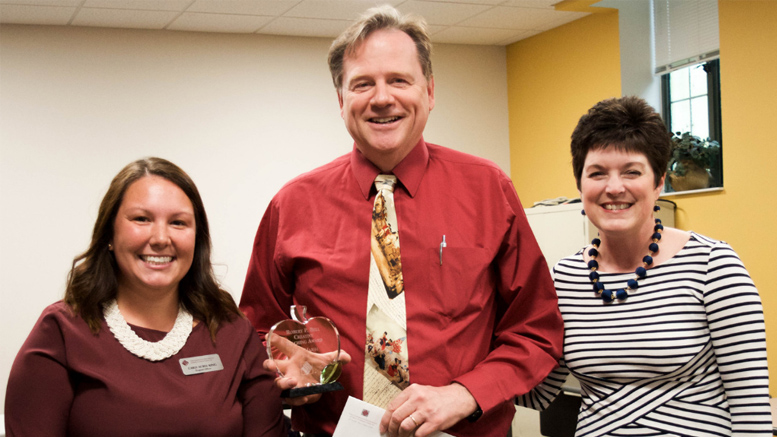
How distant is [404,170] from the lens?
1808 mm

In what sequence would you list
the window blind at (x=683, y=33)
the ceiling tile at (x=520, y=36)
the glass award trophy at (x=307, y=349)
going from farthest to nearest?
1. the ceiling tile at (x=520, y=36)
2. the window blind at (x=683, y=33)
3. the glass award trophy at (x=307, y=349)

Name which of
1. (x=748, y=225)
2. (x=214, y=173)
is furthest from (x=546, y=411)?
(x=214, y=173)

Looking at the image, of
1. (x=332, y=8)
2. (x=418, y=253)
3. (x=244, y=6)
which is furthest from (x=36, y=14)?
(x=418, y=253)

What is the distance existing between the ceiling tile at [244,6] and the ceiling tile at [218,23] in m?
0.12

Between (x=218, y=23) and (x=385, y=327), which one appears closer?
(x=385, y=327)

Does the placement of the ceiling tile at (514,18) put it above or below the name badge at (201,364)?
above

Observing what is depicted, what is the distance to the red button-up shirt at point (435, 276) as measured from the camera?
5.51ft

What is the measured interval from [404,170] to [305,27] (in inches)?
175

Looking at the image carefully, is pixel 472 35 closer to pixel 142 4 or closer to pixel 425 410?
pixel 142 4

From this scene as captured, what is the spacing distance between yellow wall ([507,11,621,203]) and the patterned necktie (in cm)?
443

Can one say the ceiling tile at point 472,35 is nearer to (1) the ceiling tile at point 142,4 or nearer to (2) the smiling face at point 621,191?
(1) the ceiling tile at point 142,4

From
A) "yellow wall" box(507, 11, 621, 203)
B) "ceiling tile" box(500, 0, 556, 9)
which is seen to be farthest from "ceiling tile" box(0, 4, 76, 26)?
"yellow wall" box(507, 11, 621, 203)

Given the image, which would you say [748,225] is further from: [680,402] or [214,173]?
[214,173]

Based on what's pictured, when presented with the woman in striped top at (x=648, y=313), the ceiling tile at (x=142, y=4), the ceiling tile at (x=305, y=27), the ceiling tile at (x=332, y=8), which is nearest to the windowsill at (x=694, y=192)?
the ceiling tile at (x=332, y=8)
